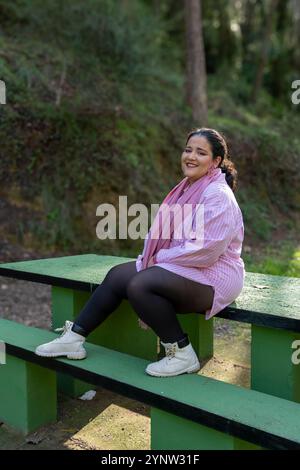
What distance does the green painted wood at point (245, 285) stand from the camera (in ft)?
7.77

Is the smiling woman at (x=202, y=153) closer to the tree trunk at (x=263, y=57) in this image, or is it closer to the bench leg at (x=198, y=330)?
the bench leg at (x=198, y=330)

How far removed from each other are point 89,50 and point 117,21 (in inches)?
35.5

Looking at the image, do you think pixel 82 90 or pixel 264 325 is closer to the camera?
pixel 264 325

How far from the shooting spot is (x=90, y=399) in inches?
122

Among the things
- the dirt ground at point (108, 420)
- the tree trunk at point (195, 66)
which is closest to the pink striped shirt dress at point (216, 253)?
the dirt ground at point (108, 420)

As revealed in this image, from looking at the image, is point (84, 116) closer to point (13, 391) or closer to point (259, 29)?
point (13, 391)

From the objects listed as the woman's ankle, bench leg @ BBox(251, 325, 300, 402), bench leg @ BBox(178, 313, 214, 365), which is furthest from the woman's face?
bench leg @ BBox(178, 313, 214, 365)

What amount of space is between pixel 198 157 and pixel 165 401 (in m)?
1.28

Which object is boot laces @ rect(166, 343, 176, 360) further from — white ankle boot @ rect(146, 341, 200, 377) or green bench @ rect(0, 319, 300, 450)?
green bench @ rect(0, 319, 300, 450)

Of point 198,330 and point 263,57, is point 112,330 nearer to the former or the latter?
point 198,330

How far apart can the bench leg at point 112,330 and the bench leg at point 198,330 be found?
26cm

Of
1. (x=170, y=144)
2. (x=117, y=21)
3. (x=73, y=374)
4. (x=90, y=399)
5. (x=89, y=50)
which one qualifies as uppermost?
(x=117, y=21)
